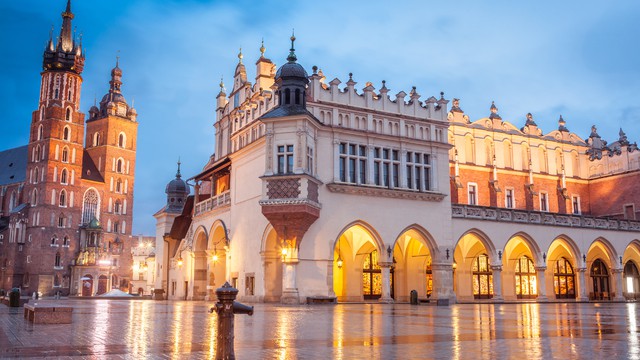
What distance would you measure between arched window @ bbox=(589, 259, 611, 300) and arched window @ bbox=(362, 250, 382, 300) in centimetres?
1884

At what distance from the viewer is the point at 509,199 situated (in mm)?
47906

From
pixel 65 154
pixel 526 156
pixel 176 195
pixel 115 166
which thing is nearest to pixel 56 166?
pixel 65 154

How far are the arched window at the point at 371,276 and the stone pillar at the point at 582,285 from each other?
48.7 ft

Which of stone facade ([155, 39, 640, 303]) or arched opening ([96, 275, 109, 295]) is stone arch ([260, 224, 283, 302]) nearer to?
stone facade ([155, 39, 640, 303])

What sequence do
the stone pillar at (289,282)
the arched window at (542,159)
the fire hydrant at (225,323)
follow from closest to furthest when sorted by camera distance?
the fire hydrant at (225,323) → the stone pillar at (289,282) → the arched window at (542,159)

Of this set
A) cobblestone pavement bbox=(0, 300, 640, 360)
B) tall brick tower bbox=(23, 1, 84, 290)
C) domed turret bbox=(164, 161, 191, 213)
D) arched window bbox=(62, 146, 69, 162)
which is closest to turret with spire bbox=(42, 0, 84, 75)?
tall brick tower bbox=(23, 1, 84, 290)

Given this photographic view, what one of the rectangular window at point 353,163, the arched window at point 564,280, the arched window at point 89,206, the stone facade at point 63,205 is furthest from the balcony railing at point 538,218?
the arched window at point 89,206

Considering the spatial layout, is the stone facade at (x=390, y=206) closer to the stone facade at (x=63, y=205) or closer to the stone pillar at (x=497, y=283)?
the stone pillar at (x=497, y=283)

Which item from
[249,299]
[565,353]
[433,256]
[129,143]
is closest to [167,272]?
[249,299]

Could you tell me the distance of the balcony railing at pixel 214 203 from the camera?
42000mm

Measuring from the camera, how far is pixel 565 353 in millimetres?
9547

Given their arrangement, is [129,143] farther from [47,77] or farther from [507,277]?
[507,277]

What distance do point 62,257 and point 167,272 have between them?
1963 inches

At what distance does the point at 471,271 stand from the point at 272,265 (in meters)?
16.2
